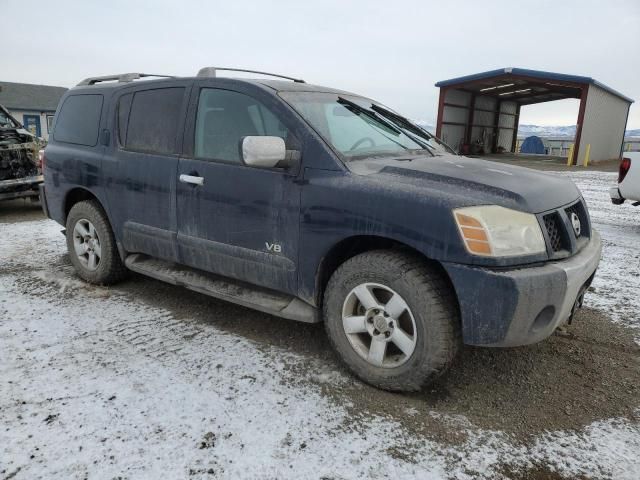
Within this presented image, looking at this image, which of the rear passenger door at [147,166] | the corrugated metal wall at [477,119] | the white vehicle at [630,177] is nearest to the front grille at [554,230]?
the rear passenger door at [147,166]

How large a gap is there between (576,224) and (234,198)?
7.04 feet

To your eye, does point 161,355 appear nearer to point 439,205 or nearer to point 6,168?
point 439,205

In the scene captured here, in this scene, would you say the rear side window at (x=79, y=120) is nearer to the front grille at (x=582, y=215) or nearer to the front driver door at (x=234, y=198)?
the front driver door at (x=234, y=198)

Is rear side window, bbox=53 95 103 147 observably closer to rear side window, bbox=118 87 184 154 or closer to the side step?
rear side window, bbox=118 87 184 154

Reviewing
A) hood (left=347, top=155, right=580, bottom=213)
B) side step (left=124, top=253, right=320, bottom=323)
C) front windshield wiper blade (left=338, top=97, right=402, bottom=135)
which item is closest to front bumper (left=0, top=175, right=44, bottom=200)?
side step (left=124, top=253, right=320, bottom=323)

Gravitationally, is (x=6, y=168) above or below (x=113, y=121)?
below

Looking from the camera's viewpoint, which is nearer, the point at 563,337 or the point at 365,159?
the point at 365,159

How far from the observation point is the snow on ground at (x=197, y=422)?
2.15 metres

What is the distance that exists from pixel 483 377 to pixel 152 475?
1.96m

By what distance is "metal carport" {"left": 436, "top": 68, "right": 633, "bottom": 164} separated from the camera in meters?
22.8

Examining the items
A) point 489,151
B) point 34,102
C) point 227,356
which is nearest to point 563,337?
point 227,356

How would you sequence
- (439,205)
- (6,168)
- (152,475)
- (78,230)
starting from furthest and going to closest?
1. (6,168)
2. (78,230)
3. (439,205)
4. (152,475)

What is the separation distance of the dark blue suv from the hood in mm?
12

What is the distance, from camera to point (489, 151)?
32.6 meters
